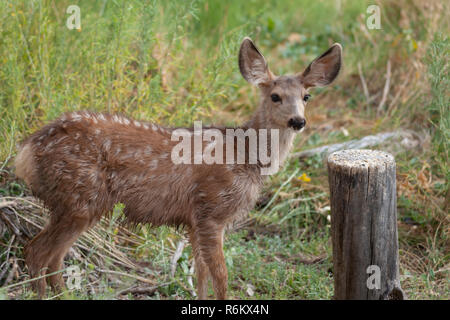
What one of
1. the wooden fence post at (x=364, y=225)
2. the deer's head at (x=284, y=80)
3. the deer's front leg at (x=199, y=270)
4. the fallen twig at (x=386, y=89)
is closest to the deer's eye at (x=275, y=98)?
the deer's head at (x=284, y=80)

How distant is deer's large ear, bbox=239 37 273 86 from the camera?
564cm

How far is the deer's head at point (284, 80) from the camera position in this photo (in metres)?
5.44

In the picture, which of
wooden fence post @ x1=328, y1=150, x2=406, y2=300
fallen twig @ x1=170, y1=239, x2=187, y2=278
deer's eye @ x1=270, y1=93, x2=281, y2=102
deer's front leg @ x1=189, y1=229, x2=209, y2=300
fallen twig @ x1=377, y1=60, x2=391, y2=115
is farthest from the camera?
fallen twig @ x1=377, y1=60, x2=391, y2=115

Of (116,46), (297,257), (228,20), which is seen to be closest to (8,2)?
(116,46)

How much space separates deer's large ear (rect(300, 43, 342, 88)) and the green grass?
47.4 inches

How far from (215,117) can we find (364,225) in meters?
4.22

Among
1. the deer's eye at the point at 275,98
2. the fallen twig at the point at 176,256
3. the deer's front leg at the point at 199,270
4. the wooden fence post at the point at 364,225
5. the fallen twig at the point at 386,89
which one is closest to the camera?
the wooden fence post at the point at 364,225

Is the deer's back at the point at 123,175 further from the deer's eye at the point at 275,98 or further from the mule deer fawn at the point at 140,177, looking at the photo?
the deer's eye at the point at 275,98

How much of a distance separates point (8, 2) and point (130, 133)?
7.17ft

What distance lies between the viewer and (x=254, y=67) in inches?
223

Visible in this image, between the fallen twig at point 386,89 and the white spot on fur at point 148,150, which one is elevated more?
the fallen twig at point 386,89

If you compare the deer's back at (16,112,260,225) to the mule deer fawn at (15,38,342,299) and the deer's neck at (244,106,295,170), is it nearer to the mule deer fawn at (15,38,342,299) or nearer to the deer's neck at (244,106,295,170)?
the mule deer fawn at (15,38,342,299)

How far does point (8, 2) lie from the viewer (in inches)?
257

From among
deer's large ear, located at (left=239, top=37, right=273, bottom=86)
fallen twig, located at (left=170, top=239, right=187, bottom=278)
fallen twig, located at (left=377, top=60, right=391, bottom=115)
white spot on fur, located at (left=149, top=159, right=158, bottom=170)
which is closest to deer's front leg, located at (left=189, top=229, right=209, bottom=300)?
fallen twig, located at (left=170, top=239, right=187, bottom=278)
